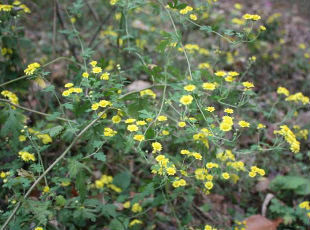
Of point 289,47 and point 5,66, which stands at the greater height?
point 5,66

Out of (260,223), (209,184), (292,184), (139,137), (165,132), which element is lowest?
(260,223)

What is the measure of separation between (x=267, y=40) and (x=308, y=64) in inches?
32.0

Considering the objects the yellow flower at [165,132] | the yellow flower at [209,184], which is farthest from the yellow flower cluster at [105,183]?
the yellow flower at [209,184]

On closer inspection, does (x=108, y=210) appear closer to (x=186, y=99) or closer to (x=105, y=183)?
(x=105, y=183)

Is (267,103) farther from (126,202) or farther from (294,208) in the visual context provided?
(126,202)

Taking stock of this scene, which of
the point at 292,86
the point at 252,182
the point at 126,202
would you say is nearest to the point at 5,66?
the point at 126,202

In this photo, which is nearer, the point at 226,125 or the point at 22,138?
the point at 226,125

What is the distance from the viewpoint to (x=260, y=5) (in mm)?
7527

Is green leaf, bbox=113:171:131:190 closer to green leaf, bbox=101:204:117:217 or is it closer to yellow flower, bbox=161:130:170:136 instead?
green leaf, bbox=101:204:117:217

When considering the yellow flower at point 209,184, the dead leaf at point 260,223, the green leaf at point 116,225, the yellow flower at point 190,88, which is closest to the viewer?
the yellow flower at point 190,88

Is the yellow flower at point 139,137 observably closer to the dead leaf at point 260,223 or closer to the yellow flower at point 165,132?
the yellow flower at point 165,132

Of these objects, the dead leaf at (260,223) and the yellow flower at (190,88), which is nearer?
the yellow flower at (190,88)

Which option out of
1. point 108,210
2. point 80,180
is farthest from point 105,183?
point 80,180

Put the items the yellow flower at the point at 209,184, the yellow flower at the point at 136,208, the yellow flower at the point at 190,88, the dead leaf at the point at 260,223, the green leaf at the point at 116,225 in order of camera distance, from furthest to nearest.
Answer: the dead leaf at the point at 260,223
the yellow flower at the point at 136,208
the green leaf at the point at 116,225
the yellow flower at the point at 209,184
the yellow flower at the point at 190,88
